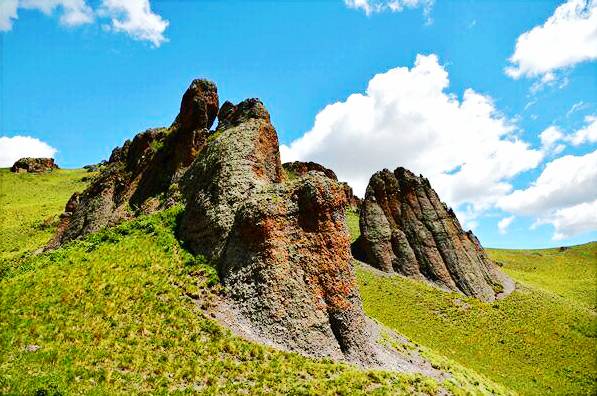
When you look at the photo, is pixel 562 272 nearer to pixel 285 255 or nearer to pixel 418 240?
pixel 418 240

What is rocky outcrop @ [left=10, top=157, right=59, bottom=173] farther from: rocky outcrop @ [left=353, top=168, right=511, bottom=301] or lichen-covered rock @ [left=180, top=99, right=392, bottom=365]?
lichen-covered rock @ [left=180, top=99, right=392, bottom=365]

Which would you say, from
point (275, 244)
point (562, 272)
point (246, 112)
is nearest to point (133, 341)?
point (275, 244)

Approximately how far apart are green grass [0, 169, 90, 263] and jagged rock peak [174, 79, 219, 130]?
3334 cm

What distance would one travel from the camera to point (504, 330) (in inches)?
1833

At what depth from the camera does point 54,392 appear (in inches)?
543

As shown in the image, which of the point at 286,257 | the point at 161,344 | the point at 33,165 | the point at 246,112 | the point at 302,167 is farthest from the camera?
the point at 33,165

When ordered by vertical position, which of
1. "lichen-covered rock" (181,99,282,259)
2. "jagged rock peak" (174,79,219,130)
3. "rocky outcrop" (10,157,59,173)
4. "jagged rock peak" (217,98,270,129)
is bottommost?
"lichen-covered rock" (181,99,282,259)

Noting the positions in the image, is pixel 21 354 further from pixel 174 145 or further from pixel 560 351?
pixel 560 351

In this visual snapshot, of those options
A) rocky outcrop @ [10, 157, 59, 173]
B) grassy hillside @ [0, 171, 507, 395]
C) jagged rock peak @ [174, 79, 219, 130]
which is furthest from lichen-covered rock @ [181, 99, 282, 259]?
rocky outcrop @ [10, 157, 59, 173]

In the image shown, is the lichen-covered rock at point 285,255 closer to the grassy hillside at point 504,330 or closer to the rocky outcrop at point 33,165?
the grassy hillside at point 504,330

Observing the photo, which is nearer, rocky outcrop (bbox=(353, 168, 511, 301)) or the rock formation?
the rock formation

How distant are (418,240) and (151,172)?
4002 centimetres

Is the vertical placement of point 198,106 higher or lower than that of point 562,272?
higher

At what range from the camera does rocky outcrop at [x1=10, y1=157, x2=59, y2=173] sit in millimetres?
125463
